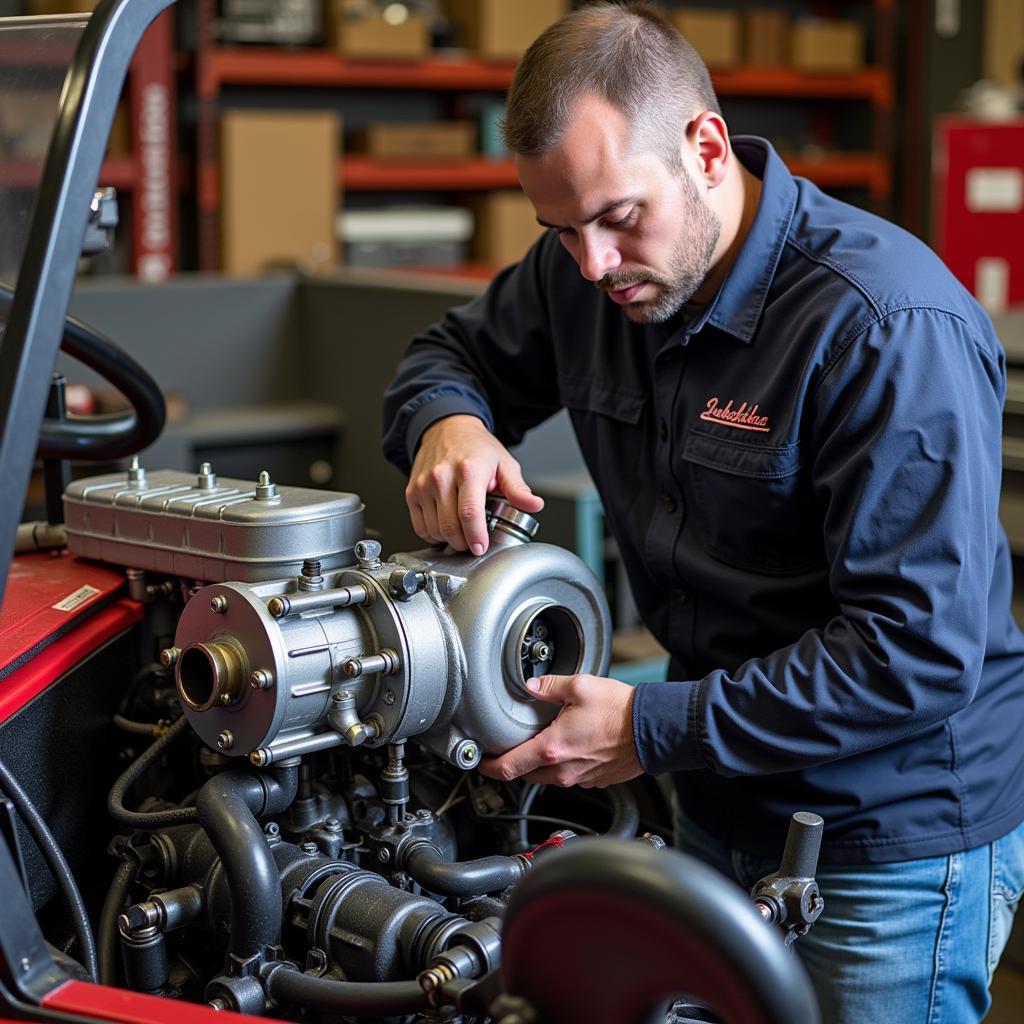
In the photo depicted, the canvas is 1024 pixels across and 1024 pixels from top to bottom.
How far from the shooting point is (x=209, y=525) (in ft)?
3.86

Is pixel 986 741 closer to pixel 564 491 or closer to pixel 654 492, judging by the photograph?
pixel 654 492

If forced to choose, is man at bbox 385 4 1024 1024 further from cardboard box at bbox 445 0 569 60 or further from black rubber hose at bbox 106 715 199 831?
cardboard box at bbox 445 0 569 60

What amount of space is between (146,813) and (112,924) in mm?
88

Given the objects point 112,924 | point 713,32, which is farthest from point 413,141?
point 112,924

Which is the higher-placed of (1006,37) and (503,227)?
(1006,37)

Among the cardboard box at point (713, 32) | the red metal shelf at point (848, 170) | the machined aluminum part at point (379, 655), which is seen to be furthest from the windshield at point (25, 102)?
the red metal shelf at point (848, 170)

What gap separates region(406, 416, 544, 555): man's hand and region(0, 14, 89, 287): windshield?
0.39 m

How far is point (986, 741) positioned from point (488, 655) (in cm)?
49

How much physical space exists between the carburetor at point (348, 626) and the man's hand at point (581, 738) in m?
0.02

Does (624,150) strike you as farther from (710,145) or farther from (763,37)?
(763,37)

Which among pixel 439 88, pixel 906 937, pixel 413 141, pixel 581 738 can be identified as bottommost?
pixel 906 937

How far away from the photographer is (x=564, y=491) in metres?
2.59

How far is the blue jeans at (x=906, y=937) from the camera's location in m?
1.28

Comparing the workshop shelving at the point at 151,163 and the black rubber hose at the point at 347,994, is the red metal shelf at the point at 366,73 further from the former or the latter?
the black rubber hose at the point at 347,994
